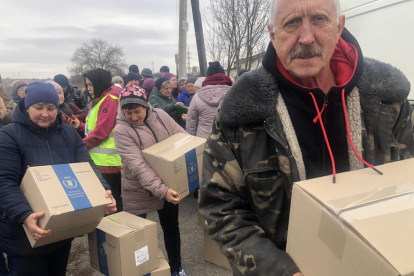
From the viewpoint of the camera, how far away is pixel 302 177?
3.33ft

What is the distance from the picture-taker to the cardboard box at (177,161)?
7.43ft

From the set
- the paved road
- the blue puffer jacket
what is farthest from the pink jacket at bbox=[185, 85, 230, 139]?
the blue puffer jacket

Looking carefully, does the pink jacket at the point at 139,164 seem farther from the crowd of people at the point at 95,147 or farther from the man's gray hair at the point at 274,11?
the man's gray hair at the point at 274,11

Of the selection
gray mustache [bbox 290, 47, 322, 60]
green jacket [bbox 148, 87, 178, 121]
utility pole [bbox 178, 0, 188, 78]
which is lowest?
green jacket [bbox 148, 87, 178, 121]

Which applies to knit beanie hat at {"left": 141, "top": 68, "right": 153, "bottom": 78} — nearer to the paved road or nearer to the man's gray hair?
the paved road

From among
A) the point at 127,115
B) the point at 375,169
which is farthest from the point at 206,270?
the point at 375,169

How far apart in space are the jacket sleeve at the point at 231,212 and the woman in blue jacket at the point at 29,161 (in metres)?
1.09

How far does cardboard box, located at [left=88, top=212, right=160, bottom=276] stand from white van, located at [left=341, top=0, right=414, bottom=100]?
294 cm

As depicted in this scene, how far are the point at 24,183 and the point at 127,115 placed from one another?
97 cm

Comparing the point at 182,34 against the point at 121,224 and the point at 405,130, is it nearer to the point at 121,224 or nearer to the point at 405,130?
the point at 121,224

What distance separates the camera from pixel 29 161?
1.88 meters

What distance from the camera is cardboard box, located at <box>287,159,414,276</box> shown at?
0.60m

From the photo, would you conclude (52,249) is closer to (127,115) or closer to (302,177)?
(127,115)

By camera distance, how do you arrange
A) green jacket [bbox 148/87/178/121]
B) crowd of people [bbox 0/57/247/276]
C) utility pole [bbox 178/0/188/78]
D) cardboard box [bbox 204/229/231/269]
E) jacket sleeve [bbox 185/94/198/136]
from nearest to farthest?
1. crowd of people [bbox 0/57/247/276]
2. cardboard box [bbox 204/229/231/269]
3. jacket sleeve [bbox 185/94/198/136]
4. green jacket [bbox 148/87/178/121]
5. utility pole [bbox 178/0/188/78]
